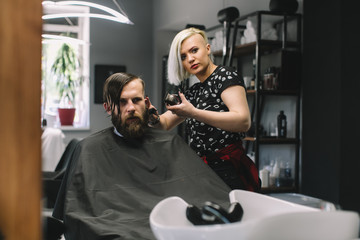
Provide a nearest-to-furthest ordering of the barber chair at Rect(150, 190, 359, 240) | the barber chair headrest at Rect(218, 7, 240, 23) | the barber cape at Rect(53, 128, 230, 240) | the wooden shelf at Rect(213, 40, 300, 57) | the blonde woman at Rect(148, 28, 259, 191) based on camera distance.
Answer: the barber chair at Rect(150, 190, 359, 240)
the barber cape at Rect(53, 128, 230, 240)
the blonde woman at Rect(148, 28, 259, 191)
the wooden shelf at Rect(213, 40, 300, 57)
the barber chair headrest at Rect(218, 7, 240, 23)

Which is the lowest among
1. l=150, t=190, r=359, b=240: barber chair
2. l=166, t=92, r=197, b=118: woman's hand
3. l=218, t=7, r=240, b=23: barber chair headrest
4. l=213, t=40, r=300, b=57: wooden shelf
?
l=150, t=190, r=359, b=240: barber chair

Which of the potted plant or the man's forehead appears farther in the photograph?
the potted plant

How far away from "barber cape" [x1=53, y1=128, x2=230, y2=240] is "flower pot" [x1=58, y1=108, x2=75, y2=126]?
4446 mm

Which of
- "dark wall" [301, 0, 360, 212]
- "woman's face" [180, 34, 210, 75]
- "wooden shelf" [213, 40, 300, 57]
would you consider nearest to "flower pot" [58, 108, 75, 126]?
"wooden shelf" [213, 40, 300, 57]

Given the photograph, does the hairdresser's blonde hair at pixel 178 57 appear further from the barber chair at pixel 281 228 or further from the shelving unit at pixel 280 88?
the shelving unit at pixel 280 88

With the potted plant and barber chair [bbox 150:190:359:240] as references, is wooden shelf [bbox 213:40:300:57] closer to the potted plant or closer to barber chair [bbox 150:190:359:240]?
the potted plant

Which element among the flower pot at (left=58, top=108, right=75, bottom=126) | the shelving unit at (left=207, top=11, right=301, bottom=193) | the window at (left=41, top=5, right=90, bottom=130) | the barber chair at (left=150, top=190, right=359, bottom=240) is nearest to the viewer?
the barber chair at (left=150, top=190, right=359, bottom=240)

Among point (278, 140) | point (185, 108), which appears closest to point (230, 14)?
point (278, 140)

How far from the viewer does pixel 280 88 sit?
14.0ft

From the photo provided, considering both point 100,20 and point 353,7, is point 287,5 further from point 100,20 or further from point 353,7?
point 100,20

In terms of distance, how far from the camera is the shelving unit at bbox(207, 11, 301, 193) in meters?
4.25

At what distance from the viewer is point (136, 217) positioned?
1479 mm

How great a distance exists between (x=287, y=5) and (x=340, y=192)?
200cm

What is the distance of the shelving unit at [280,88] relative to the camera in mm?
4254
